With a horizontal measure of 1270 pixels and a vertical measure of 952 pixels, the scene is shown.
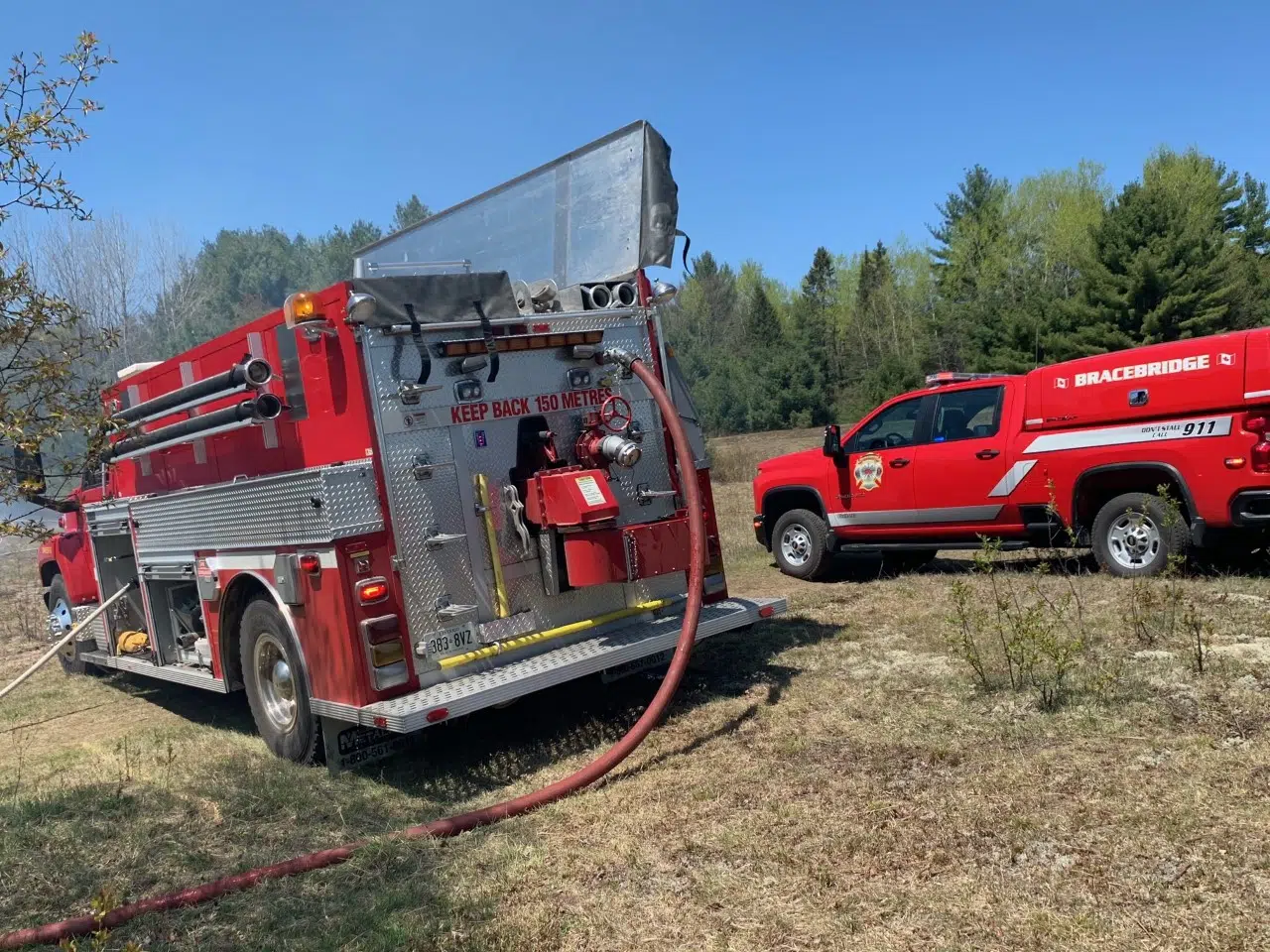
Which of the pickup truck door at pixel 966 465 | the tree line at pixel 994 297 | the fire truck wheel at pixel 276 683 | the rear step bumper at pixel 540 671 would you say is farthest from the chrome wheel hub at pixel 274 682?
the tree line at pixel 994 297

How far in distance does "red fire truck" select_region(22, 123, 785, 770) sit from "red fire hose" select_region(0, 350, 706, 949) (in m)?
0.24

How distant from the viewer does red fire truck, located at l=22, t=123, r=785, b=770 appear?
5309 mm

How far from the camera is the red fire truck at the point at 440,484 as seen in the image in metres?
5.31

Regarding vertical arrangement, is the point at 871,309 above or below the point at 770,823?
above

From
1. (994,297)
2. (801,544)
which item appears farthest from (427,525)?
(994,297)

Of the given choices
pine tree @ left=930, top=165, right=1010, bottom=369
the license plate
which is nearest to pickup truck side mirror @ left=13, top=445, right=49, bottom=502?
the license plate

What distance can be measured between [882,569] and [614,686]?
4.15 m

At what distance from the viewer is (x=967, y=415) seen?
9195 mm

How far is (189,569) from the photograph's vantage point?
6676mm

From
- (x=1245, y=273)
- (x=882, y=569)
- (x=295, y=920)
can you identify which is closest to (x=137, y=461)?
(x=295, y=920)

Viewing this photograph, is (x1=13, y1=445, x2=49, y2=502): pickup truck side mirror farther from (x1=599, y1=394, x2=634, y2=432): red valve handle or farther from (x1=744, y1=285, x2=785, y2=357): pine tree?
(x1=744, y1=285, x2=785, y2=357): pine tree

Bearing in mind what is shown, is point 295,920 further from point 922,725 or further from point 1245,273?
point 1245,273

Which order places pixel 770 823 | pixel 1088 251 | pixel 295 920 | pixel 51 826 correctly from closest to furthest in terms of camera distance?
pixel 295 920
pixel 770 823
pixel 51 826
pixel 1088 251

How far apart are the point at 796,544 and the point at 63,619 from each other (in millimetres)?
7234
